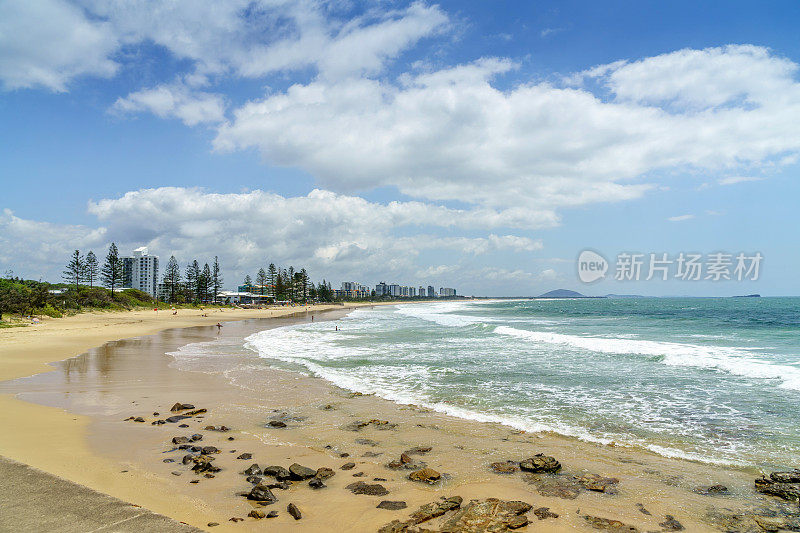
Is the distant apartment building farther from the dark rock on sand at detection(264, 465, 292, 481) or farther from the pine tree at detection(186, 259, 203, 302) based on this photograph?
the dark rock on sand at detection(264, 465, 292, 481)

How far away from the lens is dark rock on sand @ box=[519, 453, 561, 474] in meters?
6.80

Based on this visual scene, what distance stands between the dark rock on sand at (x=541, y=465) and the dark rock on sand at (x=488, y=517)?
1345mm

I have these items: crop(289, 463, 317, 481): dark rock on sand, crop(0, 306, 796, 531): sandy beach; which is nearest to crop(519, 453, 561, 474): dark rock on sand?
crop(0, 306, 796, 531): sandy beach

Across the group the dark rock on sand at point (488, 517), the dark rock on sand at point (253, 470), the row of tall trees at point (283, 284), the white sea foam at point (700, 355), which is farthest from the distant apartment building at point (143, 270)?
the dark rock on sand at point (488, 517)

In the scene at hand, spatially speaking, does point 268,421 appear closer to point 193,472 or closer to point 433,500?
point 193,472

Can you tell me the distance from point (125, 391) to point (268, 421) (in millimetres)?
5843

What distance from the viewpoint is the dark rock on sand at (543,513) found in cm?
534

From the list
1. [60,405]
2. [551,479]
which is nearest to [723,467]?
[551,479]

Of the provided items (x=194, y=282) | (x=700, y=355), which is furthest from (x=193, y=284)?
(x=700, y=355)

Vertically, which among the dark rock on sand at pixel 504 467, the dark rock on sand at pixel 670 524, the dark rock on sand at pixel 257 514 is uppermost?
the dark rock on sand at pixel 257 514

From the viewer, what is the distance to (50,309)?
136 ft

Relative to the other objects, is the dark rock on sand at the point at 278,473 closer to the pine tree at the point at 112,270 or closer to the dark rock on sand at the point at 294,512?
the dark rock on sand at the point at 294,512

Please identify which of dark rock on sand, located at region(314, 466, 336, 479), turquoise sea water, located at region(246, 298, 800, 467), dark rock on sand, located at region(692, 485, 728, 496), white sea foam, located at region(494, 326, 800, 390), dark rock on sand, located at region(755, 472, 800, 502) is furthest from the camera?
white sea foam, located at region(494, 326, 800, 390)

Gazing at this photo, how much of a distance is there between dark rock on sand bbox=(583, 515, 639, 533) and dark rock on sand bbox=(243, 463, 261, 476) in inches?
189
